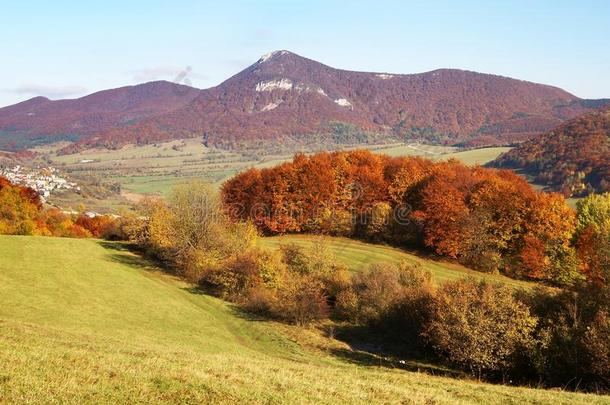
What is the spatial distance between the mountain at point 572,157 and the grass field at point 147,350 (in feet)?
376

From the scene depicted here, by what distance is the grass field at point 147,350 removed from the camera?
49.4ft

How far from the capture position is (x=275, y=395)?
15961mm

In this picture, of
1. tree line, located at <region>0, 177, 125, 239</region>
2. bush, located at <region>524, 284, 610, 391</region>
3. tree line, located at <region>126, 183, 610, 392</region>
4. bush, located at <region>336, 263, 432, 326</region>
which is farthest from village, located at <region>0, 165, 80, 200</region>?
bush, located at <region>524, 284, 610, 391</region>

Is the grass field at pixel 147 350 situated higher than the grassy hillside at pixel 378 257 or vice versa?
the grass field at pixel 147 350

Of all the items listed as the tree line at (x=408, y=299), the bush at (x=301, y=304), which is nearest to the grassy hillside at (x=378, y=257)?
the tree line at (x=408, y=299)

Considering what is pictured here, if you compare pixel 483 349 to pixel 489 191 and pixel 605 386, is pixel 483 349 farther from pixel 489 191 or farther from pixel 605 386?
pixel 489 191

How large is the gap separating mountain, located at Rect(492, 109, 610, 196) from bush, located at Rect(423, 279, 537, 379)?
104 m

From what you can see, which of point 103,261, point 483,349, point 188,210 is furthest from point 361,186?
point 483,349

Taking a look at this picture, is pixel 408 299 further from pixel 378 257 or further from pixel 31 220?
pixel 31 220

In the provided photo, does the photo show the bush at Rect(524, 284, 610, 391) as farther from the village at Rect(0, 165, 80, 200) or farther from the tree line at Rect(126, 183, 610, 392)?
the village at Rect(0, 165, 80, 200)

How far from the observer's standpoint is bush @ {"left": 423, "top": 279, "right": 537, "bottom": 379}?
3362 cm

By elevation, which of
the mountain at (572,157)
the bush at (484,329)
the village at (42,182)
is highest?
the mountain at (572,157)

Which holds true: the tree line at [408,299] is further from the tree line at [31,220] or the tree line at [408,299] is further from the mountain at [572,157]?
the mountain at [572,157]

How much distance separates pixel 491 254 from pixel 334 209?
30.5 meters
